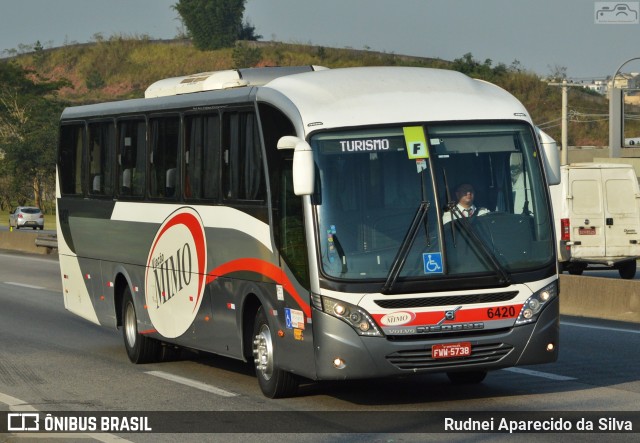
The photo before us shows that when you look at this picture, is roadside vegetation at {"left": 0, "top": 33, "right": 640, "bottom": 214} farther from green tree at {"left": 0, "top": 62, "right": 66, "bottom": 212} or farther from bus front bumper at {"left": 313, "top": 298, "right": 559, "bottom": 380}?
bus front bumper at {"left": 313, "top": 298, "right": 559, "bottom": 380}

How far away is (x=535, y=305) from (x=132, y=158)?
19.9 ft

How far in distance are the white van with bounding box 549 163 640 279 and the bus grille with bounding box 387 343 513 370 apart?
16235mm

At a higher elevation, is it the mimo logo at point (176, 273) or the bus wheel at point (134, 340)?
the mimo logo at point (176, 273)

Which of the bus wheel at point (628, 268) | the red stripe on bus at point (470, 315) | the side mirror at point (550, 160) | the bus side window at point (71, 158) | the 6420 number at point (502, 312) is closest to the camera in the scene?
the red stripe on bus at point (470, 315)

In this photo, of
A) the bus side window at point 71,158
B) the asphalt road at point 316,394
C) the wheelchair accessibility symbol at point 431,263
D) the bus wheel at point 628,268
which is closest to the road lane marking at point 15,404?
the asphalt road at point 316,394

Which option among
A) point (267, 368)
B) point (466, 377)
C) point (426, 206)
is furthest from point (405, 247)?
point (466, 377)

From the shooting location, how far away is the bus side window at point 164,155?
14.5 metres

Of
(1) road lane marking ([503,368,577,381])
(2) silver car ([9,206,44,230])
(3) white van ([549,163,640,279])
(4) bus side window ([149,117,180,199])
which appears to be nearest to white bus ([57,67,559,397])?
(1) road lane marking ([503,368,577,381])

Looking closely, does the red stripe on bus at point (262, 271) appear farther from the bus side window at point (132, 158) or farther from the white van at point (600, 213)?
the white van at point (600, 213)

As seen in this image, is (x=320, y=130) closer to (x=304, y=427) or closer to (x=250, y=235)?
(x=250, y=235)

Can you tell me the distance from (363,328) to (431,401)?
1217mm

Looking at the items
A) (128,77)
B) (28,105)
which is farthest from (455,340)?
(128,77)

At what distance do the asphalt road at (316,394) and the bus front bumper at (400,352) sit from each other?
0.36 m

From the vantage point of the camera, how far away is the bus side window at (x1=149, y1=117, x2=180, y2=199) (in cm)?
1452
